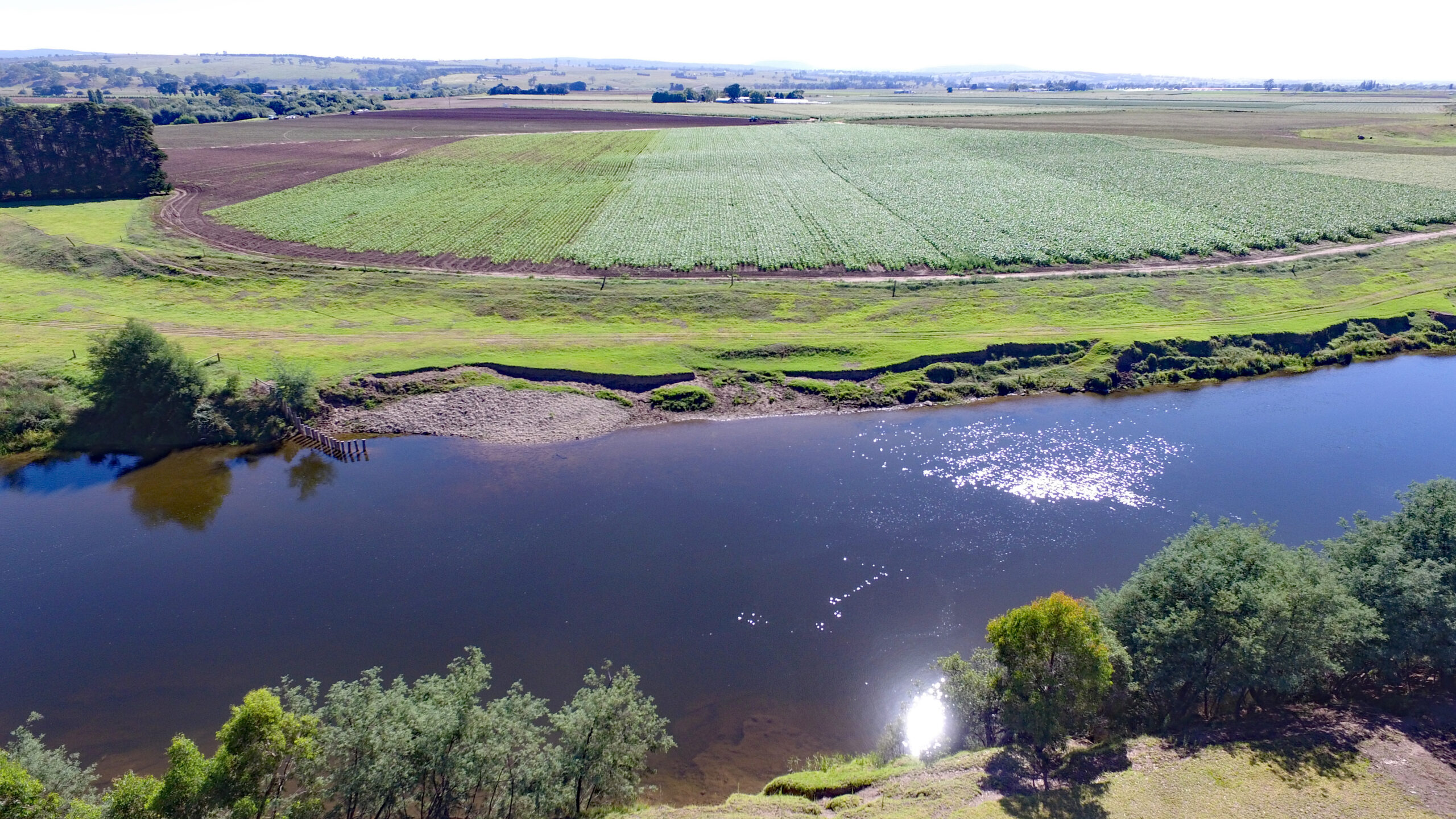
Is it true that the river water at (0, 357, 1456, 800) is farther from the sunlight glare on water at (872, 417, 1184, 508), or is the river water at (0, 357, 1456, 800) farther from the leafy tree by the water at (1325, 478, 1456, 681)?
the leafy tree by the water at (1325, 478, 1456, 681)

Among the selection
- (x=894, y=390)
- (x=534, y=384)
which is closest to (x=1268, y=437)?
(x=894, y=390)

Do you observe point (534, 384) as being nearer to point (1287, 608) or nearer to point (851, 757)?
point (851, 757)

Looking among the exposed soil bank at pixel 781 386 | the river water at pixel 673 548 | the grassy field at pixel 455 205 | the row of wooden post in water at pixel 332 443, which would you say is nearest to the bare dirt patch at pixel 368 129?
the grassy field at pixel 455 205

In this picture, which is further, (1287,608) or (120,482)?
(120,482)

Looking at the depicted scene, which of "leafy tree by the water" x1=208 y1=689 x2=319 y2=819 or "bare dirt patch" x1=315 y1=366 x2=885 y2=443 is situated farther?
"bare dirt patch" x1=315 y1=366 x2=885 y2=443

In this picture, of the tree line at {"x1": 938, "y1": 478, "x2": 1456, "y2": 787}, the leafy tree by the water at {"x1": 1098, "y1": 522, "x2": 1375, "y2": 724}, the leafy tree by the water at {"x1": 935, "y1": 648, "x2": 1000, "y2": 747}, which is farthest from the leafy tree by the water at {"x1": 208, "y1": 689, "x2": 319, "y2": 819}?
the leafy tree by the water at {"x1": 1098, "y1": 522, "x2": 1375, "y2": 724}

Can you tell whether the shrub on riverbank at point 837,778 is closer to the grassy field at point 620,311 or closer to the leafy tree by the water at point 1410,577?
the leafy tree by the water at point 1410,577

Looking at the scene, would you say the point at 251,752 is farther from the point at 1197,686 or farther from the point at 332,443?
the point at 332,443
